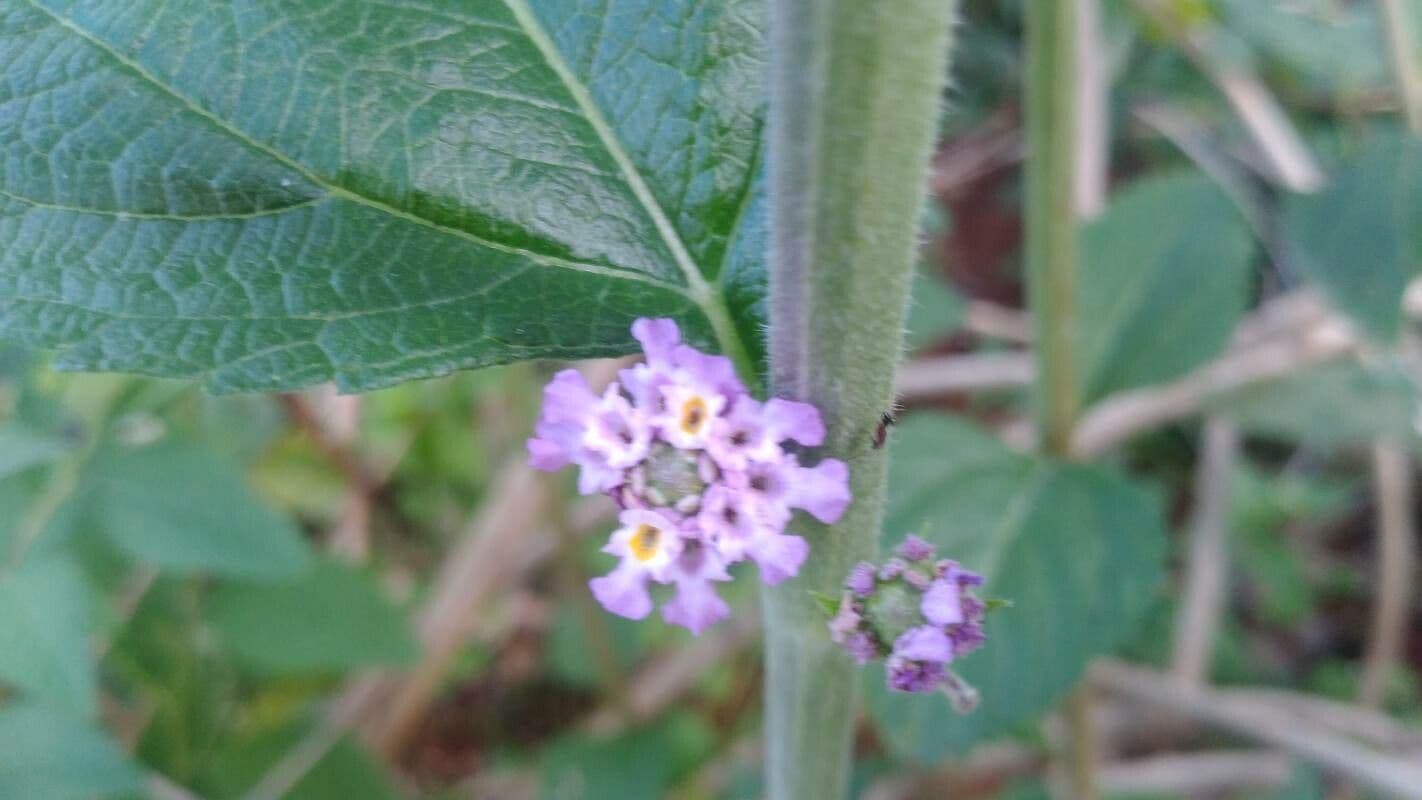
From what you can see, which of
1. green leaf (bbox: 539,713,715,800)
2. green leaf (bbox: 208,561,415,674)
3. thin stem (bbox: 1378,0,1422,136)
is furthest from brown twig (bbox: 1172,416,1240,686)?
green leaf (bbox: 208,561,415,674)

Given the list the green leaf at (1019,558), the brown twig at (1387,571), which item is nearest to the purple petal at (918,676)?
the green leaf at (1019,558)

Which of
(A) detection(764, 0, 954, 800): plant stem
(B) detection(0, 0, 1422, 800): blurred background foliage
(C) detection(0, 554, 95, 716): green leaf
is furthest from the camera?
(B) detection(0, 0, 1422, 800): blurred background foliage

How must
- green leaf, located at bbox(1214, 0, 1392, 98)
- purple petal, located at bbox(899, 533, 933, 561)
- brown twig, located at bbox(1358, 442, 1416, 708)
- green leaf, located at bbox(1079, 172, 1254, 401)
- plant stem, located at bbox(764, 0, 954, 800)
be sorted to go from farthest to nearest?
brown twig, located at bbox(1358, 442, 1416, 708) < green leaf, located at bbox(1214, 0, 1392, 98) < green leaf, located at bbox(1079, 172, 1254, 401) < purple petal, located at bbox(899, 533, 933, 561) < plant stem, located at bbox(764, 0, 954, 800)

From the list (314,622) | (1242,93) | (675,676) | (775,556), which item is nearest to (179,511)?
(314,622)

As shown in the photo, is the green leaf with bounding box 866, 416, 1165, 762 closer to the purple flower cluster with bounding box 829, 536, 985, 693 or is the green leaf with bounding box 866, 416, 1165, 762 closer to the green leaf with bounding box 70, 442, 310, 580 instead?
the purple flower cluster with bounding box 829, 536, 985, 693

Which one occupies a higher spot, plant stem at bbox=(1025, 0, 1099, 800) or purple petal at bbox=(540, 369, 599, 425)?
plant stem at bbox=(1025, 0, 1099, 800)

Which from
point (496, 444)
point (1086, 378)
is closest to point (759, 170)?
point (1086, 378)

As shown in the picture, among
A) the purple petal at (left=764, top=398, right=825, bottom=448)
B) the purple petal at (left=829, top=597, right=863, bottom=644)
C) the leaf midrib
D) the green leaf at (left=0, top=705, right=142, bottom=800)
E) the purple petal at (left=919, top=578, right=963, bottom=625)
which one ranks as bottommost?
the green leaf at (left=0, top=705, right=142, bottom=800)
